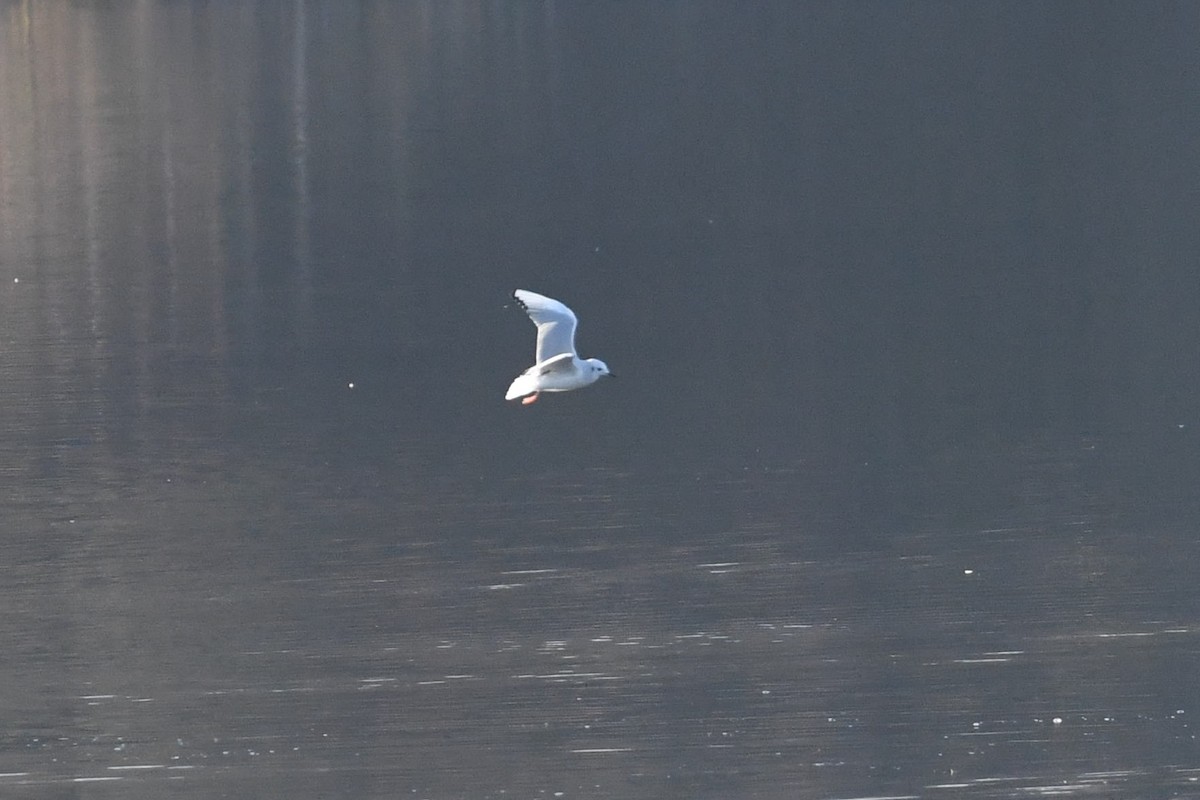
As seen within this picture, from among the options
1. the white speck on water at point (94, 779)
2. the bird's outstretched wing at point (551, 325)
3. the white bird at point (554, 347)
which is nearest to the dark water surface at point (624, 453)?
the white speck on water at point (94, 779)

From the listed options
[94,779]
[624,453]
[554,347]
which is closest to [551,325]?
[554,347]

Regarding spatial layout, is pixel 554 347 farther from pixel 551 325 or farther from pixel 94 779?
pixel 94 779

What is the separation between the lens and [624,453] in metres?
11.6

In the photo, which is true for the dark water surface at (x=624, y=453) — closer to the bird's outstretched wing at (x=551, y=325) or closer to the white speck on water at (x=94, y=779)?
the white speck on water at (x=94, y=779)

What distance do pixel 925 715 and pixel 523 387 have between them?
310cm

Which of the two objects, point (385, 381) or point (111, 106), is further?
point (111, 106)

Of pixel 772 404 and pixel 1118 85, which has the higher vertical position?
pixel 1118 85

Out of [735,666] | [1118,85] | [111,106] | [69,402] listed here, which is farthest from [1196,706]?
[111,106]

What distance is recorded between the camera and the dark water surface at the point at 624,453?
7.86 m

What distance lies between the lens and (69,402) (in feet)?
43.8

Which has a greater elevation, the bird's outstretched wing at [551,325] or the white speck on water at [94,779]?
the bird's outstretched wing at [551,325]

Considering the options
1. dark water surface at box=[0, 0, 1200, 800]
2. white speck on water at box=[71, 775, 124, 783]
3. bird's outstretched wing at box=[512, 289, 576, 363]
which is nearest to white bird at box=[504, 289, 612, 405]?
bird's outstretched wing at box=[512, 289, 576, 363]

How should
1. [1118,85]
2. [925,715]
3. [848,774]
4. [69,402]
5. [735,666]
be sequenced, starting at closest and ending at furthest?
1. [848,774]
2. [925,715]
3. [735,666]
4. [69,402]
5. [1118,85]

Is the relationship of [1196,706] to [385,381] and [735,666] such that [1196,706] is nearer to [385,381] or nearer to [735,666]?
[735,666]
